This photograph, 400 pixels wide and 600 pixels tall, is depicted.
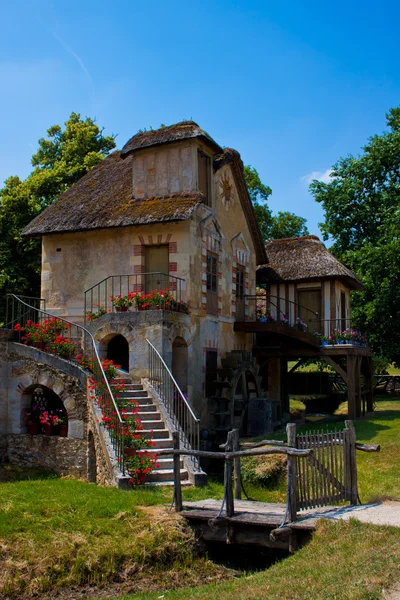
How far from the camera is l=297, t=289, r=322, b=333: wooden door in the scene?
23.9 m

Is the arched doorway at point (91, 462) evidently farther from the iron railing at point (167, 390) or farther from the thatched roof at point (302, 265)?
→ the thatched roof at point (302, 265)

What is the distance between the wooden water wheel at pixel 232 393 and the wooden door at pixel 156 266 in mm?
3066

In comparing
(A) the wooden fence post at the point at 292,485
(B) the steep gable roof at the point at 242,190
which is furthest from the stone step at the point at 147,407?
(B) the steep gable roof at the point at 242,190

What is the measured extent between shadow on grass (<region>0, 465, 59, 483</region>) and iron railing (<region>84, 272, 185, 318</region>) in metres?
4.41

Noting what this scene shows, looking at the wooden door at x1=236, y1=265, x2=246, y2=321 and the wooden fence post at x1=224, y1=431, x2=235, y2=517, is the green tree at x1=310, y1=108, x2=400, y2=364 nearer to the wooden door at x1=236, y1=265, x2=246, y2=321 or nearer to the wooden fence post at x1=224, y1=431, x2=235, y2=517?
the wooden door at x1=236, y1=265, x2=246, y2=321

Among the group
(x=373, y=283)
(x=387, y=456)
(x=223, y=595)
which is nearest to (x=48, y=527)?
(x=223, y=595)

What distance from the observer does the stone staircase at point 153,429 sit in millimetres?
11727

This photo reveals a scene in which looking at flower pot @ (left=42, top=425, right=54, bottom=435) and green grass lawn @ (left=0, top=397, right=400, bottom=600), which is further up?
flower pot @ (left=42, top=425, right=54, bottom=435)

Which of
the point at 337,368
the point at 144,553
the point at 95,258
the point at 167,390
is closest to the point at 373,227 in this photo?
the point at 337,368

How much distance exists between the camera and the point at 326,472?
926cm

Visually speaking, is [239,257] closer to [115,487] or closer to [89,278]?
[89,278]

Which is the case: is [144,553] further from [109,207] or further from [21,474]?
[109,207]

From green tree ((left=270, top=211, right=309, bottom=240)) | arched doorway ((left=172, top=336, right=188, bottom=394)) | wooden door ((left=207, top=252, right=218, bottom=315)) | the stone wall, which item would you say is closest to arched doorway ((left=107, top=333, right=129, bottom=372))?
arched doorway ((left=172, top=336, right=188, bottom=394))

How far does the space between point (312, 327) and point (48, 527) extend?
16.4 metres
